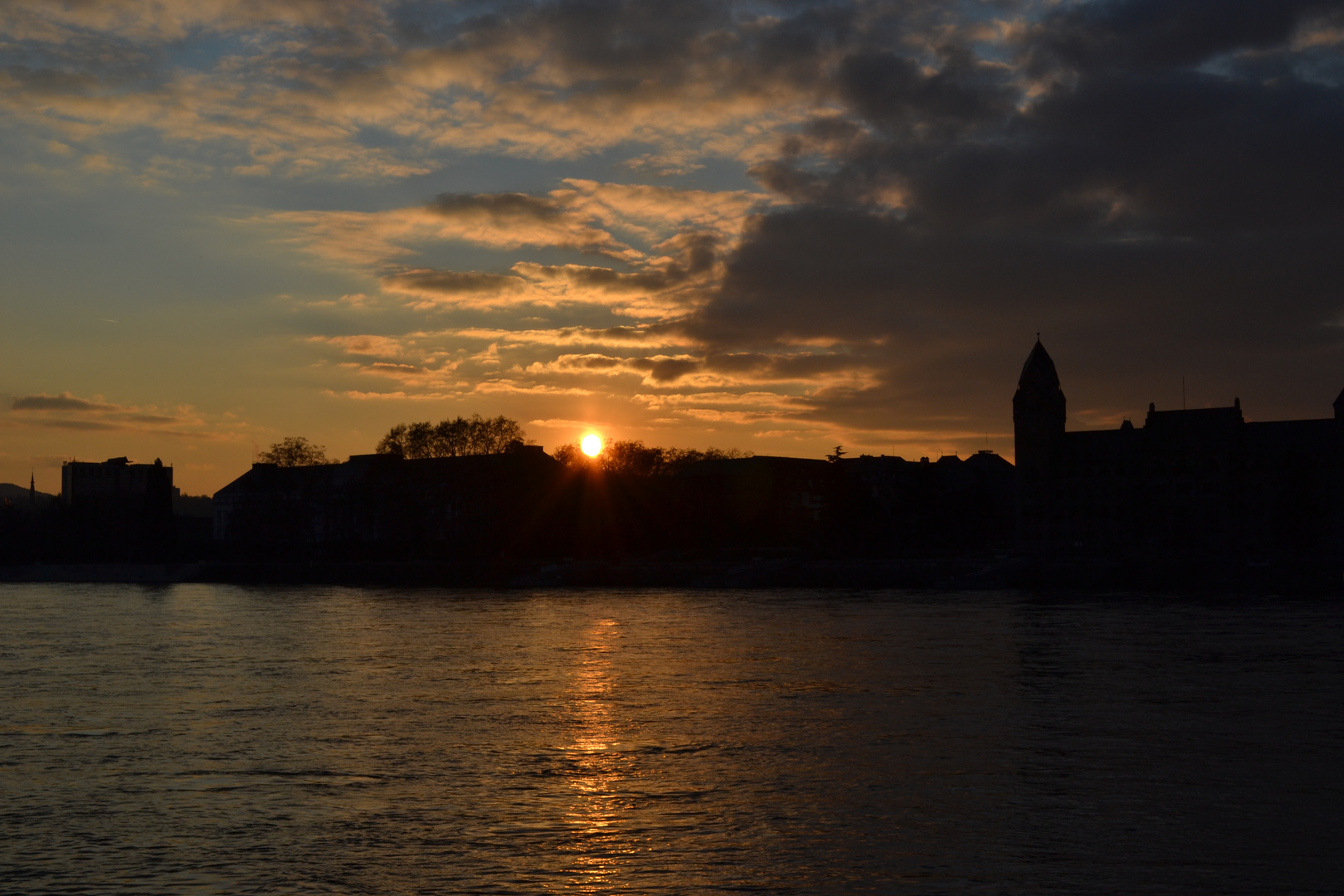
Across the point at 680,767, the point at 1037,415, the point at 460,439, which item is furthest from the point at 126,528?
the point at 680,767

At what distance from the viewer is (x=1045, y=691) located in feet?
112

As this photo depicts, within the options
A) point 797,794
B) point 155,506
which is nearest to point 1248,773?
point 797,794

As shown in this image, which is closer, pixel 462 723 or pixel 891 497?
pixel 462 723

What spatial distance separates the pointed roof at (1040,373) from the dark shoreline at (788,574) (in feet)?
206

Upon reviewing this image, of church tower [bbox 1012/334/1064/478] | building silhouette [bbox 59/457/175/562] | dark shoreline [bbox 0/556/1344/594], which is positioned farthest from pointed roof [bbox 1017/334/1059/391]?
building silhouette [bbox 59/457/175/562]

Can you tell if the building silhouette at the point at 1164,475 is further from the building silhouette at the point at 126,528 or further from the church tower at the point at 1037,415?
the building silhouette at the point at 126,528

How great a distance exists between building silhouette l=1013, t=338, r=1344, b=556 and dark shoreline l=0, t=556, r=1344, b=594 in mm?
24415

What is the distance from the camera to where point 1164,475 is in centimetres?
15762

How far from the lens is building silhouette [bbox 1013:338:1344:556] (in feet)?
463

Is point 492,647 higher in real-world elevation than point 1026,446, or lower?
lower

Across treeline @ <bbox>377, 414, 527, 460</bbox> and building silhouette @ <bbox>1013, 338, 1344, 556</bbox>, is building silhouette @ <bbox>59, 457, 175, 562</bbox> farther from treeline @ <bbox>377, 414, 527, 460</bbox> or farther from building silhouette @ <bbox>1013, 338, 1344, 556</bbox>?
building silhouette @ <bbox>1013, 338, 1344, 556</bbox>

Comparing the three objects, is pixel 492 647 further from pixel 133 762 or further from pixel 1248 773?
pixel 1248 773

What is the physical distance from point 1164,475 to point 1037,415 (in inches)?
741

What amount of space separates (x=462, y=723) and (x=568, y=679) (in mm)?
9414
